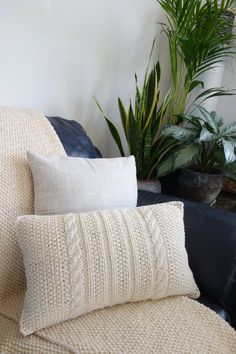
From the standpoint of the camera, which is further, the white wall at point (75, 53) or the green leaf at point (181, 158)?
the green leaf at point (181, 158)

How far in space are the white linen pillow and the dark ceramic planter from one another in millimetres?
794

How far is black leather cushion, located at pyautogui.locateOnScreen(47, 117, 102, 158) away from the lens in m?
1.12

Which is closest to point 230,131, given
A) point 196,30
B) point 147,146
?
point 147,146

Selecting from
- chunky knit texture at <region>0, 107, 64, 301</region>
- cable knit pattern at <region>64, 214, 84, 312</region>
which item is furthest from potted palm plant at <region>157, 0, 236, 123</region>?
cable knit pattern at <region>64, 214, 84, 312</region>

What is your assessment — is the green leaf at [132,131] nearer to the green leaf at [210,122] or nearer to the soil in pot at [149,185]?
the soil in pot at [149,185]

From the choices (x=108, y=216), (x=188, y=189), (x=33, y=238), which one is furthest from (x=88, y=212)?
(x=188, y=189)

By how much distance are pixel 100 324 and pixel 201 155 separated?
1205mm

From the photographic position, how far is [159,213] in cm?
87

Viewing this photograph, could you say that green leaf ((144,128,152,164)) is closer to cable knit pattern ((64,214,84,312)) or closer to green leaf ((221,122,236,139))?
green leaf ((221,122,236,139))

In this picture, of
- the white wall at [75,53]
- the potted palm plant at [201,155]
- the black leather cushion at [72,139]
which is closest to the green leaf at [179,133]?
the potted palm plant at [201,155]

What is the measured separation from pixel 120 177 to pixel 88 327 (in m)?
0.45

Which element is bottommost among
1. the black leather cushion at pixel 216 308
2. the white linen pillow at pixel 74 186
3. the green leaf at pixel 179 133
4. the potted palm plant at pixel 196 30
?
the black leather cushion at pixel 216 308

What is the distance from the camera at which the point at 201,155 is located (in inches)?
67.2

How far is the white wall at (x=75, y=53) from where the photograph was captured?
3.93ft
